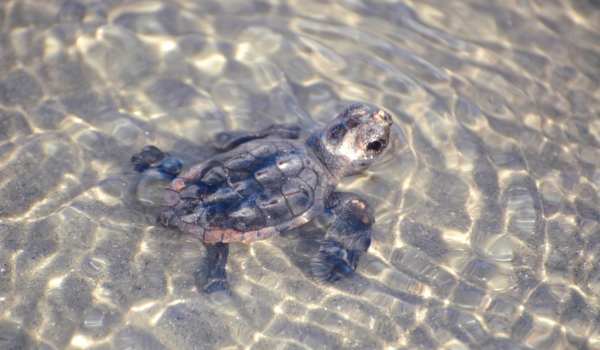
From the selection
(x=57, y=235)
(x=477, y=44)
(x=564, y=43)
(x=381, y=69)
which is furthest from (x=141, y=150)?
(x=564, y=43)

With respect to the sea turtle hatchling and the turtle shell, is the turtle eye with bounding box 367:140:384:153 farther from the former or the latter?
the turtle shell

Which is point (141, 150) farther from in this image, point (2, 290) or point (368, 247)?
point (368, 247)

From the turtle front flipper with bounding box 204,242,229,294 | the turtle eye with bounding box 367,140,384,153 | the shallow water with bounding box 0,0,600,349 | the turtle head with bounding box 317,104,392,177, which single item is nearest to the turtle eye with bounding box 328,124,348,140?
the turtle head with bounding box 317,104,392,177

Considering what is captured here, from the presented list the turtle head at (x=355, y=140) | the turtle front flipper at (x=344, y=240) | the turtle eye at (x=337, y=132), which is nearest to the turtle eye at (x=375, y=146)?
the turtle head at (x=355, y=140)

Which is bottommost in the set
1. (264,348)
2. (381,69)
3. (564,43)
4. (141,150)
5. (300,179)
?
(264,348)

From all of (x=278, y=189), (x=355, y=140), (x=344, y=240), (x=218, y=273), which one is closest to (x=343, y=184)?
(x=355, y=140)

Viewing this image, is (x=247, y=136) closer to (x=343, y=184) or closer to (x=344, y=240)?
(x=343, y=184)
